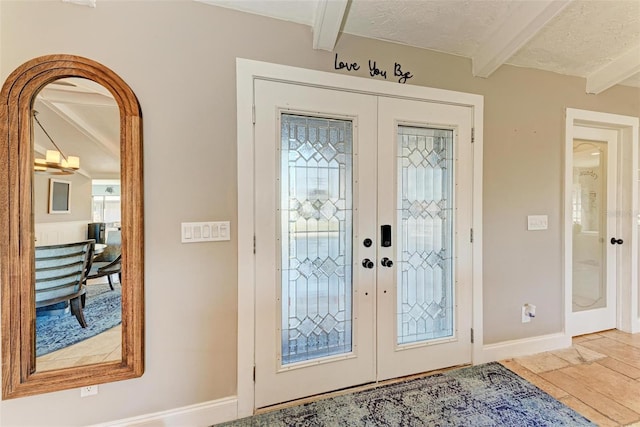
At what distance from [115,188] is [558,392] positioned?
3.06m

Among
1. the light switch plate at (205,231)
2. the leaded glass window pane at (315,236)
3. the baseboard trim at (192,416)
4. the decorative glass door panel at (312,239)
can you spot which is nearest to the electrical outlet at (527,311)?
the decorative glass door panel at (312,239)

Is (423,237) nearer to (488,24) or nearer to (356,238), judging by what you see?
(356,238)

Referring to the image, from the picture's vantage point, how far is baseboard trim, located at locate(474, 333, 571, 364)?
2.28 m

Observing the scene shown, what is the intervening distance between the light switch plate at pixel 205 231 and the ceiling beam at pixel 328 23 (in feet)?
4.20

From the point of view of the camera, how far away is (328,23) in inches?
66.5

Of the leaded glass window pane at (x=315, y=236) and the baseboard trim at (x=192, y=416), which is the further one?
the leaded glass window pane at (x=315, y=236)

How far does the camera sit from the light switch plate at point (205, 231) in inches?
A: 63.9

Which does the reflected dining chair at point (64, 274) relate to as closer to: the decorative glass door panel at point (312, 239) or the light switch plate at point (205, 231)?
the light switch plate at point (205, 231)

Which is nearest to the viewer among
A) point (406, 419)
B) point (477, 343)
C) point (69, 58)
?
point (69, 58)

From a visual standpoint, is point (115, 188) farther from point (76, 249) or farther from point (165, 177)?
point (76, 249)

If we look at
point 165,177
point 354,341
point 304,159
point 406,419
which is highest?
point 304,159

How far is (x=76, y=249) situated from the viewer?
1.52 m

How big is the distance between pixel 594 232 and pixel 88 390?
4223 mm

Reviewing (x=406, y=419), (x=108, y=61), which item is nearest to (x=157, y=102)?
(x=108, y=61)
